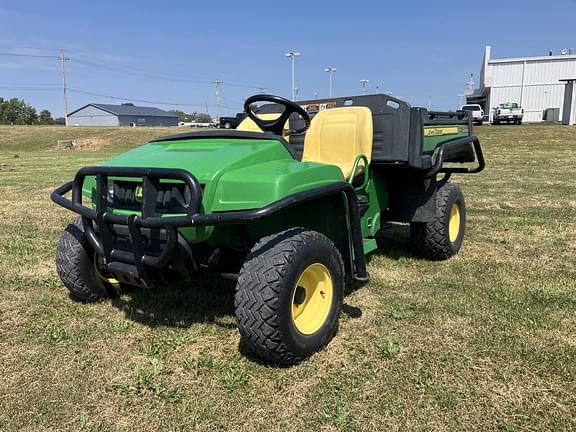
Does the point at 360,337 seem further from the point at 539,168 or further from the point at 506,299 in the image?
the point at 539,168

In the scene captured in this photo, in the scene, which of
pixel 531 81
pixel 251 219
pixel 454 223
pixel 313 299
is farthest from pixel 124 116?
pixel 251 219

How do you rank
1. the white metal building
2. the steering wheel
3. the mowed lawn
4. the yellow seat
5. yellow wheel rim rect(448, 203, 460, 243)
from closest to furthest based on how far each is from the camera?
the mowed lawn < the steering wheel < the yellow seat < yellow wheel rim rect(448, 203, 460, 243) < the white metal building

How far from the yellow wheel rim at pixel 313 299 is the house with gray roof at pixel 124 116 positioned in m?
97.1

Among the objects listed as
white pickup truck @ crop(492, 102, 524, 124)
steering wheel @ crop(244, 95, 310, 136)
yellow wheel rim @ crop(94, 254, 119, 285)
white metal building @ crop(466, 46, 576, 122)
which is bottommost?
yellow wheel rim @ crop(94, 254, 119, 285)

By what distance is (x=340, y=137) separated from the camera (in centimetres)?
425

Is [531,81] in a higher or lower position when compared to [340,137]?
higher

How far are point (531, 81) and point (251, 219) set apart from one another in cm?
5615

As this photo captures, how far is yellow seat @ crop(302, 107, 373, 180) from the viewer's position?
163 inches

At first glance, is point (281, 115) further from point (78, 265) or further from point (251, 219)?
point (78, 265)

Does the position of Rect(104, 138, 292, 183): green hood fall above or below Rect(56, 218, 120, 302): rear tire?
above

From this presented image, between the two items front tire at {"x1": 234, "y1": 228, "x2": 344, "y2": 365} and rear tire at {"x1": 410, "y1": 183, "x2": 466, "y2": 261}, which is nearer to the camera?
front tire at {"x1": 234, "y1": 228, "x2": 344, "y2": 365}

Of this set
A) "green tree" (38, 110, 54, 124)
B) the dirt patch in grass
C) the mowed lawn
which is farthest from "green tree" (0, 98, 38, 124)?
the mowed lawn

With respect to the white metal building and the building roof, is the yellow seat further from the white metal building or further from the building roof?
the building roof

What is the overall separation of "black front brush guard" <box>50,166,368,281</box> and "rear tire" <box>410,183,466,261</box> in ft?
5.95
